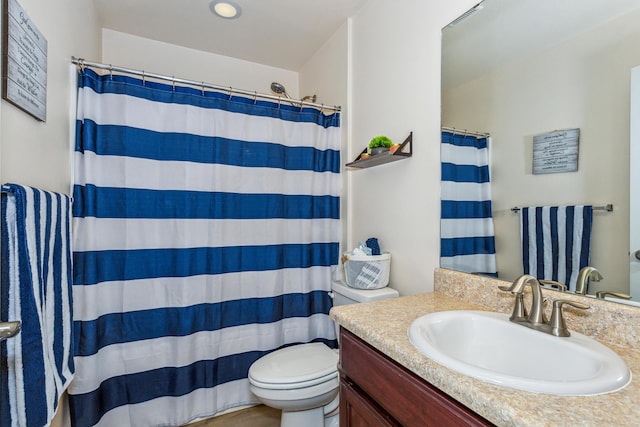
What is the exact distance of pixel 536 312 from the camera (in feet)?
2.82

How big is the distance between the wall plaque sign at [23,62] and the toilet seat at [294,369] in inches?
52.0

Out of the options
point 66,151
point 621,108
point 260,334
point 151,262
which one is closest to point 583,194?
point 621,108

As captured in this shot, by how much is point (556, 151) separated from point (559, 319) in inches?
19.9

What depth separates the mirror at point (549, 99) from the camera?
816 millimetres

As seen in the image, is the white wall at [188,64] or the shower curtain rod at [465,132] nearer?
the shower curtain rod at [465,132]

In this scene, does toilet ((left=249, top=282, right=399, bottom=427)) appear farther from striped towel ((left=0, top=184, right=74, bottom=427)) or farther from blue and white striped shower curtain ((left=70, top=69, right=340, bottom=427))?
striped towel ((left=0, top=184, right=74, bottom=427))

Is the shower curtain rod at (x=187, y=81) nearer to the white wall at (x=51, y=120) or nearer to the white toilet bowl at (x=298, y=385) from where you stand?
the white wall at (x=51, y=120)

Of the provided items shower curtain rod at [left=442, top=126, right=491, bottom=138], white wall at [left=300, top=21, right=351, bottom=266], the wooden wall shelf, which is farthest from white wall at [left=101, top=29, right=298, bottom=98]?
shower curtain rod at [left=442, top=126, right=491, bottom=138]

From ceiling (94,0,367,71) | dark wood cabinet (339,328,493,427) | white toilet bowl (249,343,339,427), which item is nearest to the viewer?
dark wood cabinet (339,328,493,427)

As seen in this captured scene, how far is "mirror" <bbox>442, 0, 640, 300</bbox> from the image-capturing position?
0.82 m

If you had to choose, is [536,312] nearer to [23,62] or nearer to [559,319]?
[559,319]

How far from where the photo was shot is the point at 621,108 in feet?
2.65

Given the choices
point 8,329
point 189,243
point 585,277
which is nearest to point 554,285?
point 585,277

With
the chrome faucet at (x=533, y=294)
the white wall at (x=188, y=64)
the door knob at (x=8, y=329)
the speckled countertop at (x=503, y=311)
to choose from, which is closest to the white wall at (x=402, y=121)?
the speckled countertop at (x=503, y=311)
